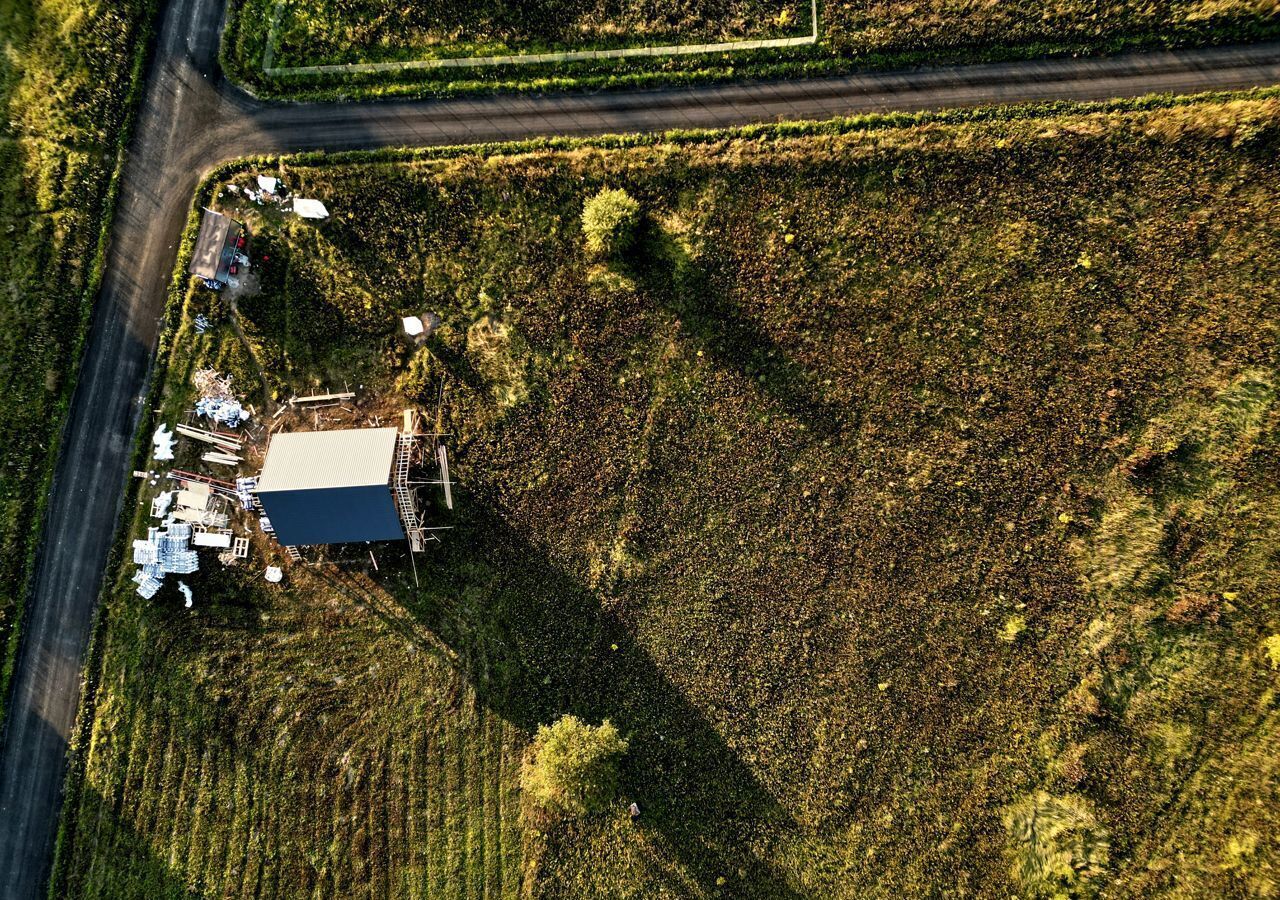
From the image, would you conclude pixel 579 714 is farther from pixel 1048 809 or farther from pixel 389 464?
pixel 1048 809

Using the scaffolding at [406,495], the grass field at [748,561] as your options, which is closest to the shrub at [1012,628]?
the grass field at [748,561]

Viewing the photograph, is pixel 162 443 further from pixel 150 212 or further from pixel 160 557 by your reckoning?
pixel 150 212

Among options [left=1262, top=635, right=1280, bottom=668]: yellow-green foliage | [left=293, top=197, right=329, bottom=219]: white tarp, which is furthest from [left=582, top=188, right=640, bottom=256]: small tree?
[left=1262, top=635, right=1280, bottom=668]: yellow-green foliage

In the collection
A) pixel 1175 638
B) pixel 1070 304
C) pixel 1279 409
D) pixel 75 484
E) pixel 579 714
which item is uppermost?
pixel 1070 304

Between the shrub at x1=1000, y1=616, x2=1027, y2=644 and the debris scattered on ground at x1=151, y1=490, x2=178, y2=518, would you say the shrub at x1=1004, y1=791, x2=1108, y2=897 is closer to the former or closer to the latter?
the shrub at x1=1000, y1=616, x2=1027, y2=644

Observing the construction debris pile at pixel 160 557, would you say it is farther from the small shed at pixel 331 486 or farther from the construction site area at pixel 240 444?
the small shed at pixel 331 486

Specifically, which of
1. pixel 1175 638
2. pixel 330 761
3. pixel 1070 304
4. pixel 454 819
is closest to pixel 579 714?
pixel 454 819
